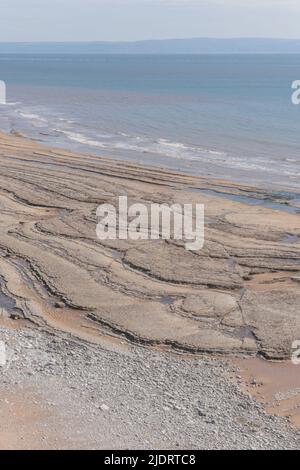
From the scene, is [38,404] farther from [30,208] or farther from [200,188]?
[200,188]

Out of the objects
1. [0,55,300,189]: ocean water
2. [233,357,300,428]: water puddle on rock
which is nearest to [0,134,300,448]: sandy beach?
[233,357,300,428]: water puddle on rock

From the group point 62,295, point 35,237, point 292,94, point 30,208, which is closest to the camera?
point 62,295

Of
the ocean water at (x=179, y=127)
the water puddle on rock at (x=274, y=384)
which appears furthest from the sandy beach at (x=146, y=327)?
the ocean water at (x=179, y=127)

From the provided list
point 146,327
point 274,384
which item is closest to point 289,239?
point 146,327

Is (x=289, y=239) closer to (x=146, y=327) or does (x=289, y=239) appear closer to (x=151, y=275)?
(x=151, y=275)

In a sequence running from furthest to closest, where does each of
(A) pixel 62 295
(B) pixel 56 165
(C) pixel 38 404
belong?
(B) pixel 56 165 → (A) pixel 62 295 → (C) pixel 38 404
